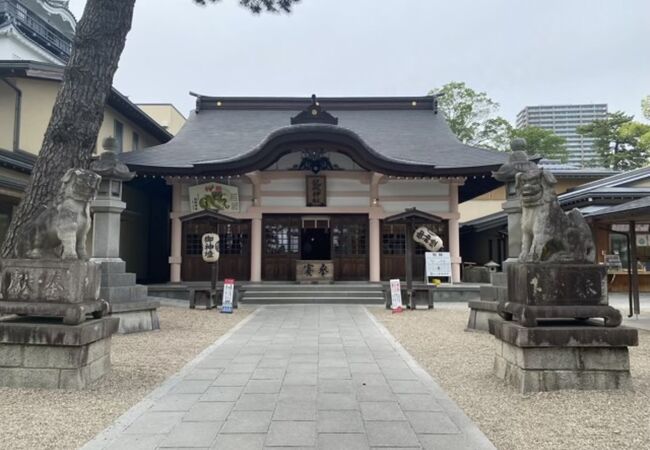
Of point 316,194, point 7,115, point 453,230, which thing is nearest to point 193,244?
point 316,194

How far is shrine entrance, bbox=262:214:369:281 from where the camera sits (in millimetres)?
15500

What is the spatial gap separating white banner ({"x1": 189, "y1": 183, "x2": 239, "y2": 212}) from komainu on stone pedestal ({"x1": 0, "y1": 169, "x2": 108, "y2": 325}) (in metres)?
10.4

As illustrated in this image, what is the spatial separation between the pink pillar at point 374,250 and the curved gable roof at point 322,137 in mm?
2044

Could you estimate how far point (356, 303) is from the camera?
1297 cm

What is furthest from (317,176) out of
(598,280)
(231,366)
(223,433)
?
(223,433)

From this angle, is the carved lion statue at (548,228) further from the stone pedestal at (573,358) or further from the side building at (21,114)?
the side building at (21,114)

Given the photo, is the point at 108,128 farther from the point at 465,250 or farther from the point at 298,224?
the point at 465,250

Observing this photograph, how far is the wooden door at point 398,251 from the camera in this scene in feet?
50.4

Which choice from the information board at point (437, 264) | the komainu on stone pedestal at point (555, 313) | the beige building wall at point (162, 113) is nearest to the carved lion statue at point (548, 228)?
the komainu on stone pedestal at point (555, 313)

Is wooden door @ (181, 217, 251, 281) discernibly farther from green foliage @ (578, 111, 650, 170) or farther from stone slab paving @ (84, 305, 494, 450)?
green foliage @ (578, 111, 650, 170)

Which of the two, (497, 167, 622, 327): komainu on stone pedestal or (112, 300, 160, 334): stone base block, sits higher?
(497, 167, 622, 327): komainu on stone pedestal

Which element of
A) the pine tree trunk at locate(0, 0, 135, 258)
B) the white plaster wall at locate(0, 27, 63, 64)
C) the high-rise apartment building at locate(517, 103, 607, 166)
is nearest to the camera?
the pine tree trunk at locate(0, 0, 135, 258)

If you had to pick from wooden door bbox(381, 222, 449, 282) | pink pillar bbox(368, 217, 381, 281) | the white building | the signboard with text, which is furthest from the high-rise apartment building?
the signboard with text

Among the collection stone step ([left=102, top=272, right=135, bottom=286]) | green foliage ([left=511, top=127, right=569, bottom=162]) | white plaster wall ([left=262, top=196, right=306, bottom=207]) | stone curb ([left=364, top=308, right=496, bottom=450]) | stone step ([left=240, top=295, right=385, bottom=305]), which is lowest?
stone curb ([left=364, top=308, right=496, bottom=450])
